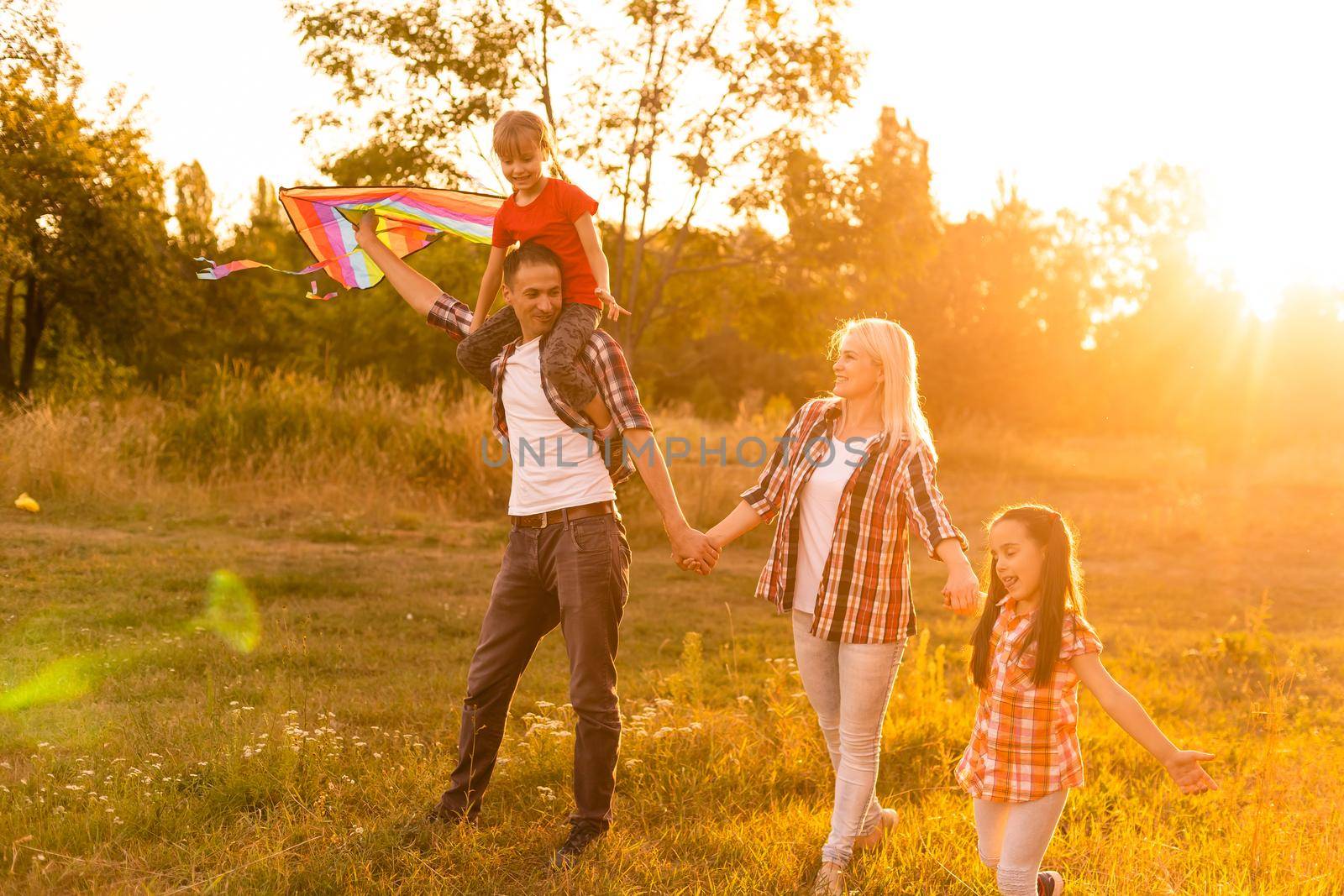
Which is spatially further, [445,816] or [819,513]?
[445,816]

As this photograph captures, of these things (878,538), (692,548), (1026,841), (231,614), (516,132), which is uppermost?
(516,132)

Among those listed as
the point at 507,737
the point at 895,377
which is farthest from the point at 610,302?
the point at 507,737

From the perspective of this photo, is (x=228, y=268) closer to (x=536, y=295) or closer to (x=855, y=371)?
(x=536, y=295)

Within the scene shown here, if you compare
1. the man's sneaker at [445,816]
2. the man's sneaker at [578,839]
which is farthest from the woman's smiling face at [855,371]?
the man's sneaker at [445,816]

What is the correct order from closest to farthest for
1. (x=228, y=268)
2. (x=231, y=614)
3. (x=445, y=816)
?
(x=445, y=816) < (x=228, y=268) < (x=231, y=614)

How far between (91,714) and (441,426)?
9.02 m

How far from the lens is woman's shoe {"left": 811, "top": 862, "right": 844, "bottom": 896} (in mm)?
3676

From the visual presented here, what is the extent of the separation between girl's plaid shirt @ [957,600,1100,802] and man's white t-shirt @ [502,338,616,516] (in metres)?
1.41

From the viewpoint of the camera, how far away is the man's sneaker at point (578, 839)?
3.78 meters

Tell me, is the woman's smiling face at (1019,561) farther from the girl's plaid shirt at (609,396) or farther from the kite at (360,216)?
the kite at (360,216)

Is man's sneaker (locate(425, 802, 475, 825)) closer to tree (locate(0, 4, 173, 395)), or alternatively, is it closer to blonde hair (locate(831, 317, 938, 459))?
blonde hair (locate(831, 317, 938, 459))

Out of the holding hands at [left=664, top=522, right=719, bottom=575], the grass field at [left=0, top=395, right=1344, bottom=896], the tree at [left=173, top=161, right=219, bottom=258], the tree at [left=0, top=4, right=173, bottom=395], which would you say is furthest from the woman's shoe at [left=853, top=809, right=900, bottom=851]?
the tree at [left=173, top=161, right=219, bottom=258]

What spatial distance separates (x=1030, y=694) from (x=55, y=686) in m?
4.90

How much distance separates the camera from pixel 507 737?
17.1ft
